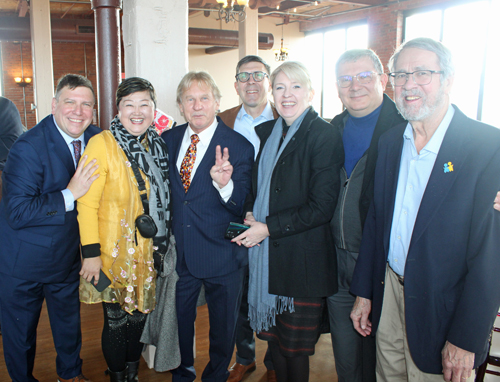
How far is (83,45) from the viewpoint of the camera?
12.5 meters

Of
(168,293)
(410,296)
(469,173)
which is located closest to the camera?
(469,173)

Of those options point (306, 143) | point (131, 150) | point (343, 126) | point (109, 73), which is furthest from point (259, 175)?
point (109, 73)

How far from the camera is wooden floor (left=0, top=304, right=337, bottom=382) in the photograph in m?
2.55

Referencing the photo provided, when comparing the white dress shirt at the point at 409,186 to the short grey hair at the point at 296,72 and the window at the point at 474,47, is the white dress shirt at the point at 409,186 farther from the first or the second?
the window at the point at 474,47

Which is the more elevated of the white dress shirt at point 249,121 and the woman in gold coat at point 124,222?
the white dress shirt at point 249,121

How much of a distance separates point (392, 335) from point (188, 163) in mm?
1311

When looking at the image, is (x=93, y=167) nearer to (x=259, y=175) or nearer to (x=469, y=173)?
(x=259, y=175)

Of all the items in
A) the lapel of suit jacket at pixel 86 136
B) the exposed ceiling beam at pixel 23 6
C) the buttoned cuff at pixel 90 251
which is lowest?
the buttoned cuff at pixel 90 251

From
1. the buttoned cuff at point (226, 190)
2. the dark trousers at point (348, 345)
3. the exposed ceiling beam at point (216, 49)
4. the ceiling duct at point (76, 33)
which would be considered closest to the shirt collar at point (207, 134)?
the buttoned cuff at point (226, 190)

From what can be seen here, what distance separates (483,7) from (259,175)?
29.3 ft

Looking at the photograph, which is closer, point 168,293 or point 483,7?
point 168,293

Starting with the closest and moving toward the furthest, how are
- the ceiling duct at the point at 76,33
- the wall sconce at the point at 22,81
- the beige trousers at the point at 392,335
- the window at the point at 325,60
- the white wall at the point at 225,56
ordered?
the beige trousers at the point at 392,335, the ceiling duct at the point at 76,33, the wall sconce at the point at 22,81, the white wall at the point at 225,56, the window at the point at 325,60

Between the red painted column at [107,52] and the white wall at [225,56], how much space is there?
30.1 feet

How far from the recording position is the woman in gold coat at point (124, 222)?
194cm
